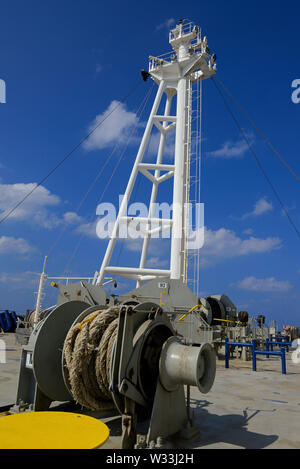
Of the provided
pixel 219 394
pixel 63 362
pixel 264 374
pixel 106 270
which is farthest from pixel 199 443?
pixel 106 270

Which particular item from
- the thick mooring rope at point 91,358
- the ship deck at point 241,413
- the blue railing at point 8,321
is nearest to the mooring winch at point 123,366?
the thick mooring rope at point 91,358

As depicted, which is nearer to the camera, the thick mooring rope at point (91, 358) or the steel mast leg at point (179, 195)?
the thick mooring rope at point (91, 358)

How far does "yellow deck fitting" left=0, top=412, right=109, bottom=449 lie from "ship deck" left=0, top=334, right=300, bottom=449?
0.77 meters

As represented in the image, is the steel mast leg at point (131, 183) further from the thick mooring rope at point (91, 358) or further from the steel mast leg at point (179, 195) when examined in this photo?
the thick mooring rope at point (91, 358)

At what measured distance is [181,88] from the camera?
57.6 ft

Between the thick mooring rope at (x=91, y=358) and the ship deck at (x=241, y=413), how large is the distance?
0.50m

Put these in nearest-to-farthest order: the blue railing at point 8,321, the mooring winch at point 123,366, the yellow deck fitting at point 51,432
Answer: the yellow deck fitting at point 51,432, the mooring winch at point 123,366, the blue railing at point 8,321

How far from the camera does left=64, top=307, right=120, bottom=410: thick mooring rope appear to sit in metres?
3.87

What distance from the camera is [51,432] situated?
2693mm

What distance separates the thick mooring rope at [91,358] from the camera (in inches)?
152

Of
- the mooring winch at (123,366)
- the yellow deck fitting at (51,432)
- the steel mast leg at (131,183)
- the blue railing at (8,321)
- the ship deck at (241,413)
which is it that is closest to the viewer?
the yellow deck fitting at (51,432)

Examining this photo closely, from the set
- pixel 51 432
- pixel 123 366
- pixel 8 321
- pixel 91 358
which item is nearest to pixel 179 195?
pixel 91 358
